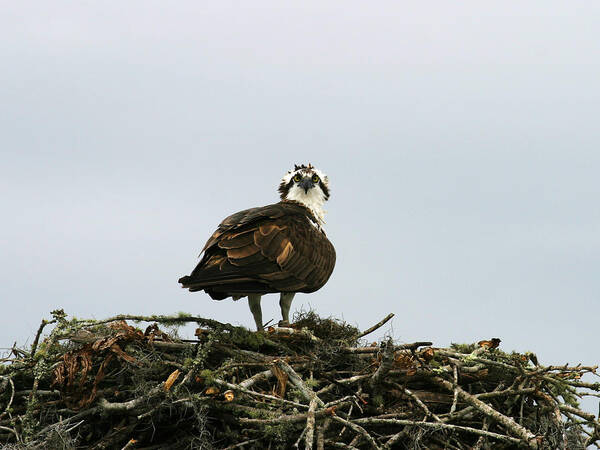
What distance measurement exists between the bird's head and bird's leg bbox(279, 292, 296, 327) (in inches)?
58.7

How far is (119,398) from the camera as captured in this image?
7012mm

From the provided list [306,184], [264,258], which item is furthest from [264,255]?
[306,184]

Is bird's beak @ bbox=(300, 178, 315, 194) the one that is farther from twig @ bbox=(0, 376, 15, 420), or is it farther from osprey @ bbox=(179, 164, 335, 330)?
twig @ bbox=(0, 376, 15, 420)

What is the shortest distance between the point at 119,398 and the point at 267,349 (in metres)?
1.41

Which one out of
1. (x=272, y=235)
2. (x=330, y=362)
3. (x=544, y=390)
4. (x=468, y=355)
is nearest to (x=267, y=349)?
(x=330, y=362)

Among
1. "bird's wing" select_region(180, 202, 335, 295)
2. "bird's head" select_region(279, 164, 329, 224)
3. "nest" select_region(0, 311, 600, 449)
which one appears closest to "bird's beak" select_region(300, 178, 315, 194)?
"bird's head" select_region(279, 164, 329, 224)

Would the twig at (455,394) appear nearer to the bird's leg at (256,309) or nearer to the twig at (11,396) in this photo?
the bird's leg at (256,309)

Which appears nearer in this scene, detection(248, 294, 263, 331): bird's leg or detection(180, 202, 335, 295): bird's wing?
detection(180, 202, 335, 295): bird's wing

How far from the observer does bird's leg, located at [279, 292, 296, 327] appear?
8.47m

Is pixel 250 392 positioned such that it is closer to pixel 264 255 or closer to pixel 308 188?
pixel 264 255

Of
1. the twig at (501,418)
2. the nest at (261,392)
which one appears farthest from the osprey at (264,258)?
the twig at (501,418)

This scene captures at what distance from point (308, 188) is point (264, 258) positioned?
203 cm

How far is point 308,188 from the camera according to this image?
975 cm

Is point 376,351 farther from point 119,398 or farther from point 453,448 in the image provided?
point 119,398
